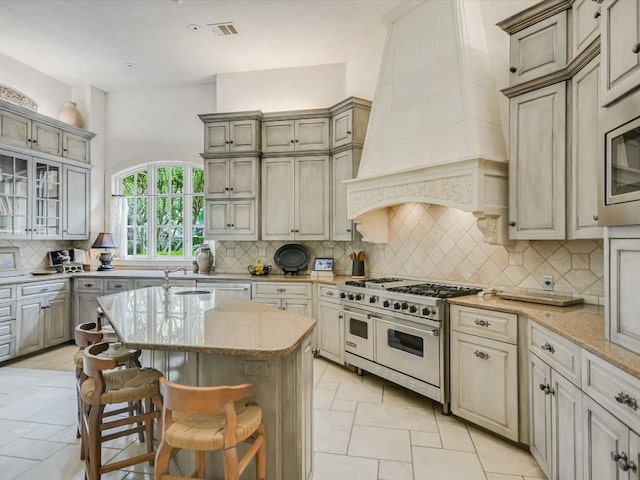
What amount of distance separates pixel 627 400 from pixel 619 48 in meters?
1.41

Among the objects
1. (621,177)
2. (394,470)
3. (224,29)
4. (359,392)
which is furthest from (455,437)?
(224,29)

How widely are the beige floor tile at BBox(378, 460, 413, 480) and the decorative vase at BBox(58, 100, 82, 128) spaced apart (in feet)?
19.7

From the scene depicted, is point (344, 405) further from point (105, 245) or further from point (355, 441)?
point (105, 245)

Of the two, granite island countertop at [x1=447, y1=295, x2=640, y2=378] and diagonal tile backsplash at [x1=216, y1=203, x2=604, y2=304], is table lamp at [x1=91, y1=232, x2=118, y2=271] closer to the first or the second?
diagonal tile backsplash at [x1=216, y1=203, x2=604, y2=304]

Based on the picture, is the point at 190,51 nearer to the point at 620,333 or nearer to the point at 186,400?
the point at 186,400

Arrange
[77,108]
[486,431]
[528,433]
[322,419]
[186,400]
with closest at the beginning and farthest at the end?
[186,400], [528,433], [486,431], [322,419], [77,108]

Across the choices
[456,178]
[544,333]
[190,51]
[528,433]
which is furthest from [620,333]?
[190,51]

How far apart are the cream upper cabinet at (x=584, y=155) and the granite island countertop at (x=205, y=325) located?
5.96 feet

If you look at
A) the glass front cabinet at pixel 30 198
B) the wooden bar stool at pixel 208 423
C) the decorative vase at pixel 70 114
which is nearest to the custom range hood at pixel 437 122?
the wooden bar stool at pixel 208 423

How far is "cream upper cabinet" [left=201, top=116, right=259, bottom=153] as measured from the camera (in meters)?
5.07

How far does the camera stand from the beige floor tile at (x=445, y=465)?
2.31 m

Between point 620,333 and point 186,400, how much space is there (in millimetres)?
1832

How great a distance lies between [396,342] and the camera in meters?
3.46

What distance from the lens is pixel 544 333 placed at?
2227 millimetres
